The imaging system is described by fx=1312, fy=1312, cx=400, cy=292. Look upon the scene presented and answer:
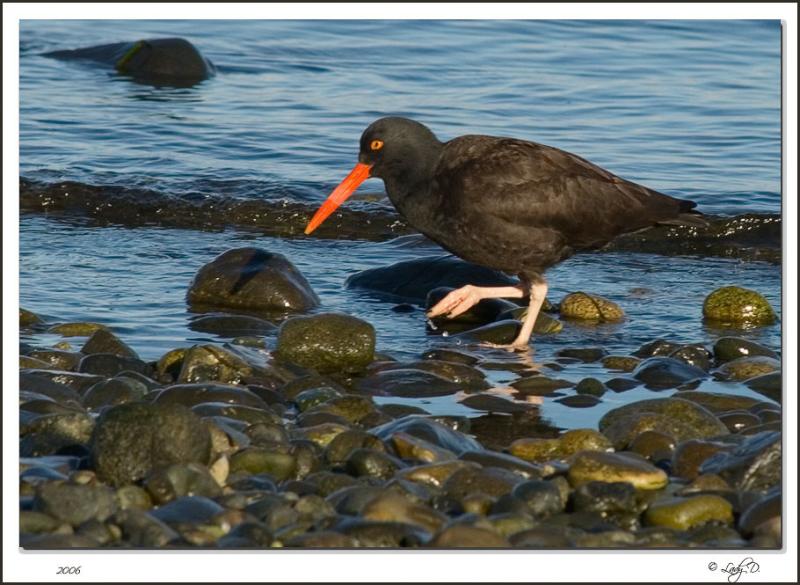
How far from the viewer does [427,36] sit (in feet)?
48.4

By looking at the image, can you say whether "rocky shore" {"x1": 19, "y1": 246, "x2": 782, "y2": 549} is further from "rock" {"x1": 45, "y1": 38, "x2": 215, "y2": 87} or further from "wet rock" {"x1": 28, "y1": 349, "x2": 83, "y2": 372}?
"rock" {"x1": 45, "y1": 38, "x2": 215, "y2": 87}

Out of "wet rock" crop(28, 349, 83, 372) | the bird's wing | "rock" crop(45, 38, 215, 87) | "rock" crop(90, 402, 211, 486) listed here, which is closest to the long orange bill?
the bird's wing

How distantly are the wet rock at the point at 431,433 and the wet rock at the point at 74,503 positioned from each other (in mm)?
1203

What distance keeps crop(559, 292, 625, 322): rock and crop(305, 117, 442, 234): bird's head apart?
1.19 m

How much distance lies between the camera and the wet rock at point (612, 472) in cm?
450

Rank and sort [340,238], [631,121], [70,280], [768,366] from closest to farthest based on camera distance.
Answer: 1. [768,366]
2. [70,280]
3. [340,238]
4. [631,121]

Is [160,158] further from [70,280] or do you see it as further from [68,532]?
[68,532]

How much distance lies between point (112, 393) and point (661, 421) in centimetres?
222

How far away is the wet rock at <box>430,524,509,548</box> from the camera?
3.83 meters

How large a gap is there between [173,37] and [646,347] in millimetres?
9114

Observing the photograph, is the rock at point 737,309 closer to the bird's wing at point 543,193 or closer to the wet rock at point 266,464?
the bird's wing at point 543,193

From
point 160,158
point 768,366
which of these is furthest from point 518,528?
point 160,158

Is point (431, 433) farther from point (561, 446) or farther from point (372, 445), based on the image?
point (561, 446)

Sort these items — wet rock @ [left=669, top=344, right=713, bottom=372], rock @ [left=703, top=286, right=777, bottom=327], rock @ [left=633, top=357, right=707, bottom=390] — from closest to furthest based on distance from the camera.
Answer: rock @ [left=633, top=357, right=707, bottom=390]
wet rock @ [left=669, top=344, right=713, bottom=372]
rock @ [left=703, top=286, right=777, bottom=327]
